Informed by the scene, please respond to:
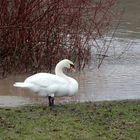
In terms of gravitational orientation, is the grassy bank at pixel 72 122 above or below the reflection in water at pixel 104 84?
below

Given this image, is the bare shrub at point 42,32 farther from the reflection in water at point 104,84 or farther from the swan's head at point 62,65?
the swan's head at point 62,65

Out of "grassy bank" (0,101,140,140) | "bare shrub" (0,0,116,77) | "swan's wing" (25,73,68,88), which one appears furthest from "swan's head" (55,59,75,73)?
"bare shrub" (0,0,116,77)

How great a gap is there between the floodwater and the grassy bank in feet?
4.09

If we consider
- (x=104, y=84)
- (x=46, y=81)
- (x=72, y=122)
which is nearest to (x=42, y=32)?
(x=104, y=84)

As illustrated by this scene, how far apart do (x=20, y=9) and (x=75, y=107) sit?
3.67 m

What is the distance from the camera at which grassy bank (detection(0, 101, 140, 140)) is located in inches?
267

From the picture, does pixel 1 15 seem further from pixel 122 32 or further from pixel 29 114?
pixel 122 32

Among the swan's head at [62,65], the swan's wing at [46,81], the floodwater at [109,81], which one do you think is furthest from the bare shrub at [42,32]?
the swan's wing at [46,81]

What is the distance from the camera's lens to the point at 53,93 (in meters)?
8.82

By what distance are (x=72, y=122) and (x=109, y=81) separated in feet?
15.9

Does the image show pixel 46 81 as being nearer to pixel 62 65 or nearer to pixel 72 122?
pixel 62 65

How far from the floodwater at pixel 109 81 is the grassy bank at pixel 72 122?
1.25 m

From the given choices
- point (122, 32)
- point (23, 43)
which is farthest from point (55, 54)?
point (122, 32)

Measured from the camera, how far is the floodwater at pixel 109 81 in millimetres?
→ 10250
